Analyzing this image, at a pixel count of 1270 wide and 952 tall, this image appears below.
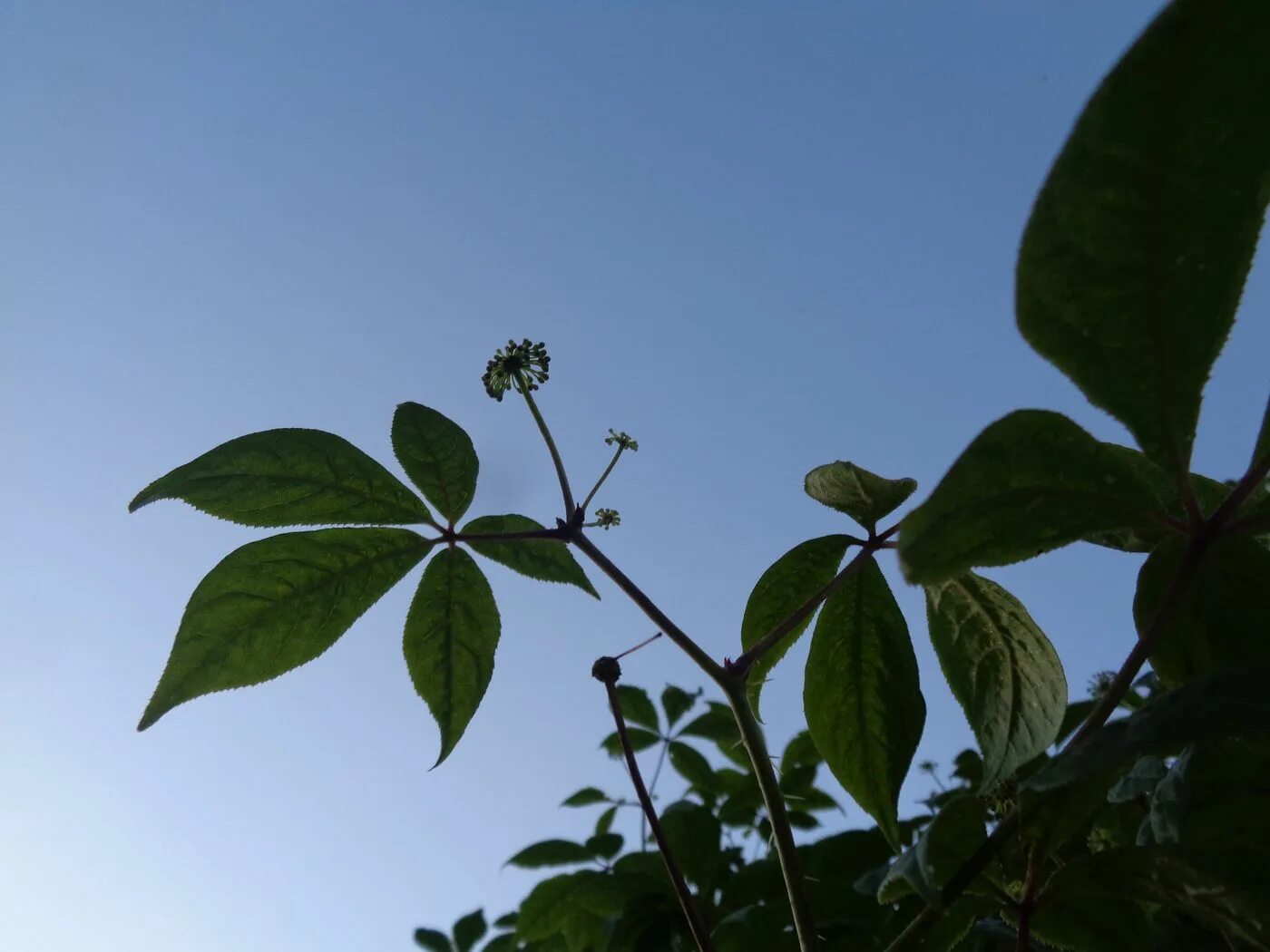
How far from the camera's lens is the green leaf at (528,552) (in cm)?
138

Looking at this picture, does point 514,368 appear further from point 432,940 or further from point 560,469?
point 432,940

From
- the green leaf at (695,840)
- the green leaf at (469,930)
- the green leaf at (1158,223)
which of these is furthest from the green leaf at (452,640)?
the green leaf at (469,930)

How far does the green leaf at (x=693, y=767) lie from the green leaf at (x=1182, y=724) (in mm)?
2410

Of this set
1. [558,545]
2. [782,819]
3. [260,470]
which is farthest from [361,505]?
[782,819]

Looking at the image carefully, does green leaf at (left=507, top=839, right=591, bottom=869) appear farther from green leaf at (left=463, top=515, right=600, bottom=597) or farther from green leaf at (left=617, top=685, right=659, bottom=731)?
green leaf at (left=463, top=515, right=600, bottom=597)

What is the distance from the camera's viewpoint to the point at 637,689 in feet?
11.2

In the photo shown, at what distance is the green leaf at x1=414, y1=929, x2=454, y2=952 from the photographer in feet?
13.2

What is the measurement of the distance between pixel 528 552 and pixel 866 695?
523 mm

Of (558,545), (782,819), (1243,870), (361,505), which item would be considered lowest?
(1243,870)

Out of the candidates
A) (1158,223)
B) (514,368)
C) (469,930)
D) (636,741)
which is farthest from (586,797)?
(1158,223)

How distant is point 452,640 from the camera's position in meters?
1.33

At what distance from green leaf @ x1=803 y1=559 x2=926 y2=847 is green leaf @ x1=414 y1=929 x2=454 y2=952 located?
3.43m

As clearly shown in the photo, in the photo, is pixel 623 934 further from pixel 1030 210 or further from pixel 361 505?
pixel 1030 210

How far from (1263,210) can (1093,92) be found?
0.53 ft
